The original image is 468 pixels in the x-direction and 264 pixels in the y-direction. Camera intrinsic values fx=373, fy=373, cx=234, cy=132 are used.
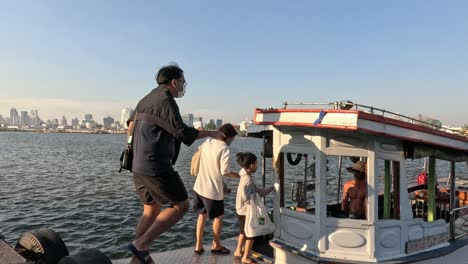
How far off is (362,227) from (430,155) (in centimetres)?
168

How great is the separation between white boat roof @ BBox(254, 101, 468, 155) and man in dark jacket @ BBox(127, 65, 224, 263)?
158 cm

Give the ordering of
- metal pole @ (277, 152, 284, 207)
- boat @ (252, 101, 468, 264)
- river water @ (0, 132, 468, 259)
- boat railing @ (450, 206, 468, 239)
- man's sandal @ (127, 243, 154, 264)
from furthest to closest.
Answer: river water @ (0, 132, 468, 259)
boat railing @ (450, 206, 468, 239)
metal pole @ (277, 152, 284, 207)
boat @ (252, 101, 468, 264)
man's sandal @ (127, 243, 154, 264)

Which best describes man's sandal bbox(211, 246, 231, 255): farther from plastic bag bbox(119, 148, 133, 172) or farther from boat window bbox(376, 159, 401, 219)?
plastic bag bbox(119, 148, 133, 172)

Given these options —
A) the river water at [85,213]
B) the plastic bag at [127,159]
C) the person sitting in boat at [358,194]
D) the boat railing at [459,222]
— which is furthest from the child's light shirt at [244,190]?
the river water at [85,213]

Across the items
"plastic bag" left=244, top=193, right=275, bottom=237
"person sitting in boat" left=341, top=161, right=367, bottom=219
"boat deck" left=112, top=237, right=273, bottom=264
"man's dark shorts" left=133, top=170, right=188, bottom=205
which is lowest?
"boat deck" left=112, top=237, right=273, bottom=264

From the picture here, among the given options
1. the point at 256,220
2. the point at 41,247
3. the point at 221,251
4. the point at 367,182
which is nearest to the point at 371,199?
the point at 367,182

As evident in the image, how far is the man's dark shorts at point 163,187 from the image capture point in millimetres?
3656

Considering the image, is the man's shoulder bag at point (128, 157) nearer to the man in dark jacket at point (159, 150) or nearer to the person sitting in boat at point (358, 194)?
the man in dark jacket at point (159, 150)

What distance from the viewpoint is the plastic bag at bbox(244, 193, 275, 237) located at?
18.2ft

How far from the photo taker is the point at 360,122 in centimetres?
455

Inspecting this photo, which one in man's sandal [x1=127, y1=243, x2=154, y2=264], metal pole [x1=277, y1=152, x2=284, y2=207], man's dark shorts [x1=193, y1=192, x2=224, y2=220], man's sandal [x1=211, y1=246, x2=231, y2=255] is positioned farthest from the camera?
man's sandal [x1=211, y1=246, x2=231, y2=255]

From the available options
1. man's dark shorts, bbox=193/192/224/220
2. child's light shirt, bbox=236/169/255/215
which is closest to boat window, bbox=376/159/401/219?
child's light shirt, bbox=236/169/255/215

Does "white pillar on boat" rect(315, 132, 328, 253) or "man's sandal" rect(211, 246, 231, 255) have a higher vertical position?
"white pillar on boat" rect(315, 132, 328, 253)

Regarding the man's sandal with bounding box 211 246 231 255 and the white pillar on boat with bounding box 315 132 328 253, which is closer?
the white pillar on boat with bounding box 315 132 328 253
